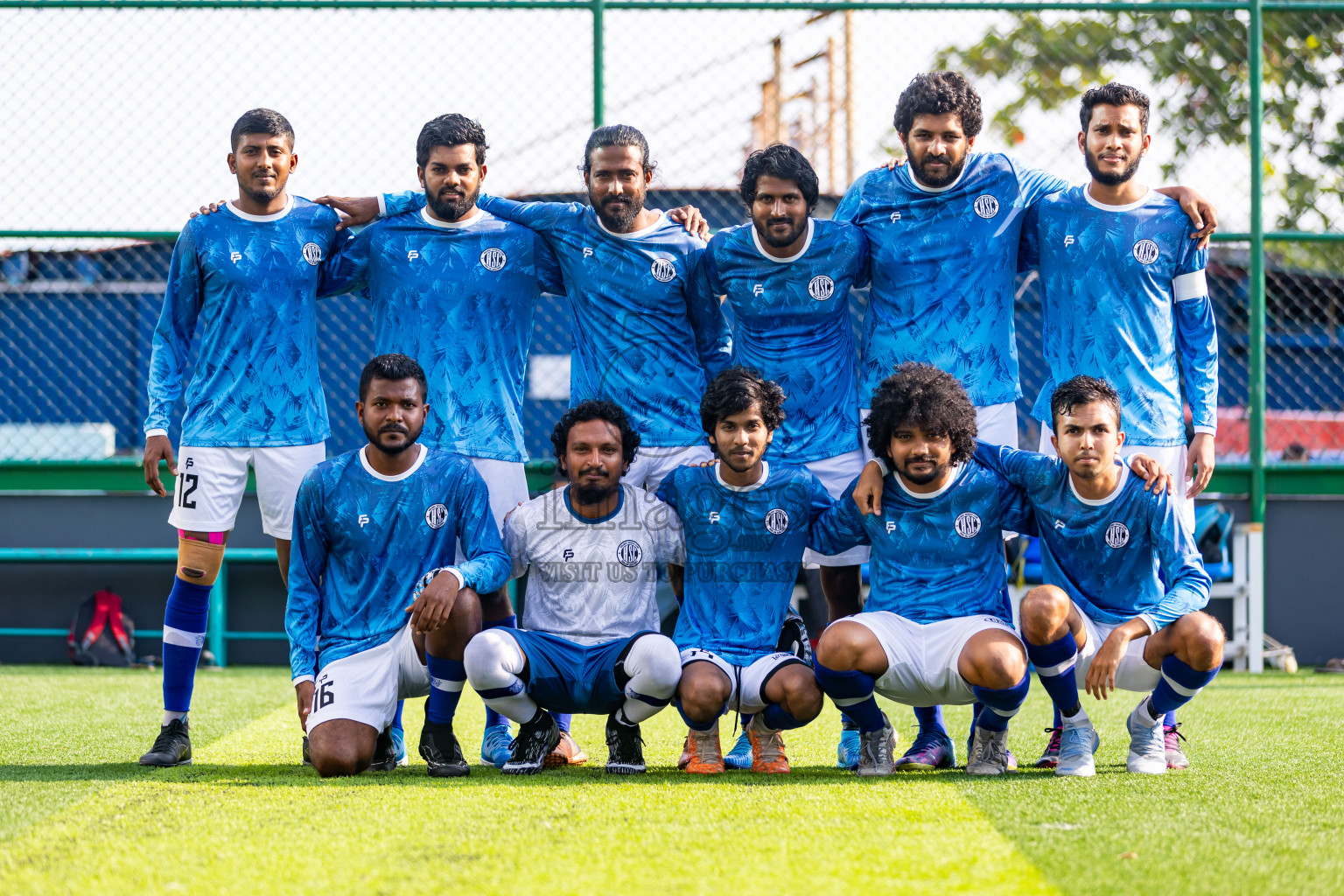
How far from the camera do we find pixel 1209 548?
6773mm

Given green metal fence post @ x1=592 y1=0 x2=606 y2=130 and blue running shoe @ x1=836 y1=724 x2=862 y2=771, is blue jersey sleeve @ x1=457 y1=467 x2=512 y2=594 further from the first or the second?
green metal fence post @ x1=592 y1=0 x2=606 y2=130

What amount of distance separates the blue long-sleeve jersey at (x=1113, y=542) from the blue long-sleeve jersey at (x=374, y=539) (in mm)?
1655

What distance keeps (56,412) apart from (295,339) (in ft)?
Answer: 12.2

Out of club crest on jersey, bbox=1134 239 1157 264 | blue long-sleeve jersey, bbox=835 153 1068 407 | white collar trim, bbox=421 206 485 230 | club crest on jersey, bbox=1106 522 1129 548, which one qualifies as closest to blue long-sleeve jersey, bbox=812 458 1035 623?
club crest on jersey, bbox=1106 522 1129 548

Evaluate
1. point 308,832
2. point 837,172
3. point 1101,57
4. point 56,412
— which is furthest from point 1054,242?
point 1101,57

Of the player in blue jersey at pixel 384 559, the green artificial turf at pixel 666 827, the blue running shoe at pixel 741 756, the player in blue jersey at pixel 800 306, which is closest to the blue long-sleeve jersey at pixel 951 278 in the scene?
the player in blue jersey at pixel 800 306

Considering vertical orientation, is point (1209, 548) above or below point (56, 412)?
below

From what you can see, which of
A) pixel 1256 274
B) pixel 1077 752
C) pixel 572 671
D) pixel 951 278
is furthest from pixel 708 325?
pixel 1256 274

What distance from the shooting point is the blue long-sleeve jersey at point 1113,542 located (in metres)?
3.64

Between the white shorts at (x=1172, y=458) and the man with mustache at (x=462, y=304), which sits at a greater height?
the man with mustache at (x=462, y=304)

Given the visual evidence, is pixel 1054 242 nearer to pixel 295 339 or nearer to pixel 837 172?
pixel 295 339

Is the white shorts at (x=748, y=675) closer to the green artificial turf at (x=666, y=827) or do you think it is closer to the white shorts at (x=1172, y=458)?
the green artificial turf at (x=666, y=827)

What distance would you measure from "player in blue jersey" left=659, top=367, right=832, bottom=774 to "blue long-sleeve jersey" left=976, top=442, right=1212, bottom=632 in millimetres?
663

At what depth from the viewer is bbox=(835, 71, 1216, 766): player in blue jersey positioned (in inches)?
159
